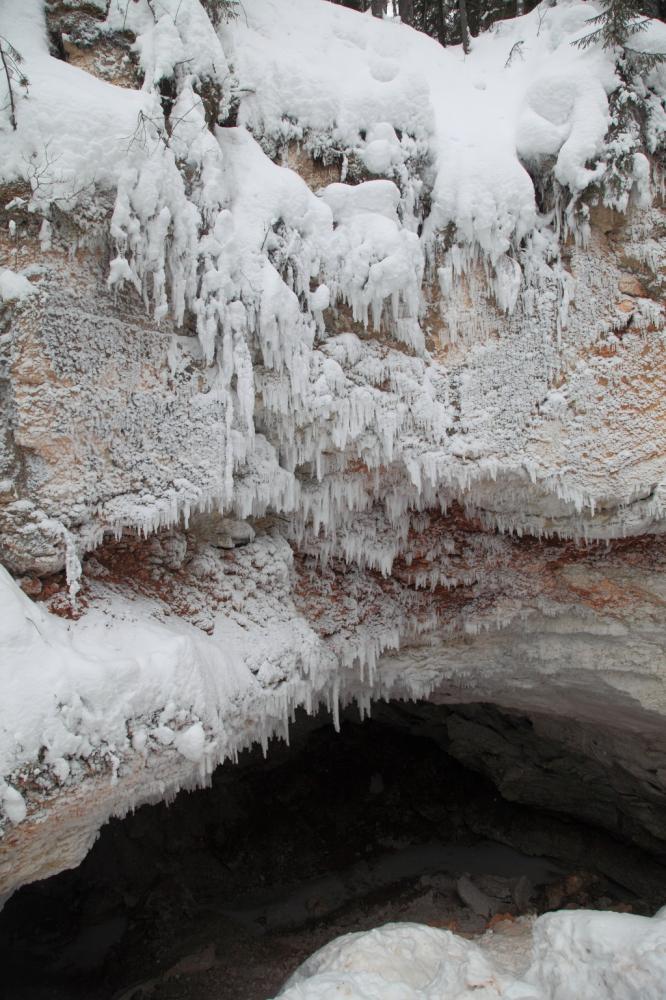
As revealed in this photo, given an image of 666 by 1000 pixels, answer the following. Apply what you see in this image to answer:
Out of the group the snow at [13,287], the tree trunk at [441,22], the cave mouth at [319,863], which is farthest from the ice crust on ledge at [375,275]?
the tree trunk at [441,22]

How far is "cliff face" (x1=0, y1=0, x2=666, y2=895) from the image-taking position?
4.59 m

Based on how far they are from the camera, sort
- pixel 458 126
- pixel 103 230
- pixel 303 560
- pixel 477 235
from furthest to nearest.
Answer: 1. pixel 303 560
2. pixel 458 126
3. pixel 477 235
4. pixel 103 230

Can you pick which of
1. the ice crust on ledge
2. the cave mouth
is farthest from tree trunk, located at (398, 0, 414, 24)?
the cave mouth

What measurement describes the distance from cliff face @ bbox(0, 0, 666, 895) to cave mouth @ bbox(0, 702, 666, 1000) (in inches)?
141

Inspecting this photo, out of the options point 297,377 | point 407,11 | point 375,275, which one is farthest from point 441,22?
point 297,377

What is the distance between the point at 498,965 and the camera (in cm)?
501

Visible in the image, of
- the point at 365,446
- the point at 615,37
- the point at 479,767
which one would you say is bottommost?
the point at 479,767

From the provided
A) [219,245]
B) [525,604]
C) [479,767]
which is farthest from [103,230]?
[479,767]

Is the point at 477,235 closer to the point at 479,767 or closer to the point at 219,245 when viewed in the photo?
the point at 219,245

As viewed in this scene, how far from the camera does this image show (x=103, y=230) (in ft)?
15.6

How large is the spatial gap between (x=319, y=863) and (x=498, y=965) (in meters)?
5.88

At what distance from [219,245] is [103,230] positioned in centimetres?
87

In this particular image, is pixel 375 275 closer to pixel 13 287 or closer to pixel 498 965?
pixel 13 287

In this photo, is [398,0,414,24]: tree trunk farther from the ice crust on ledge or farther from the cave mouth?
the cave mouth
